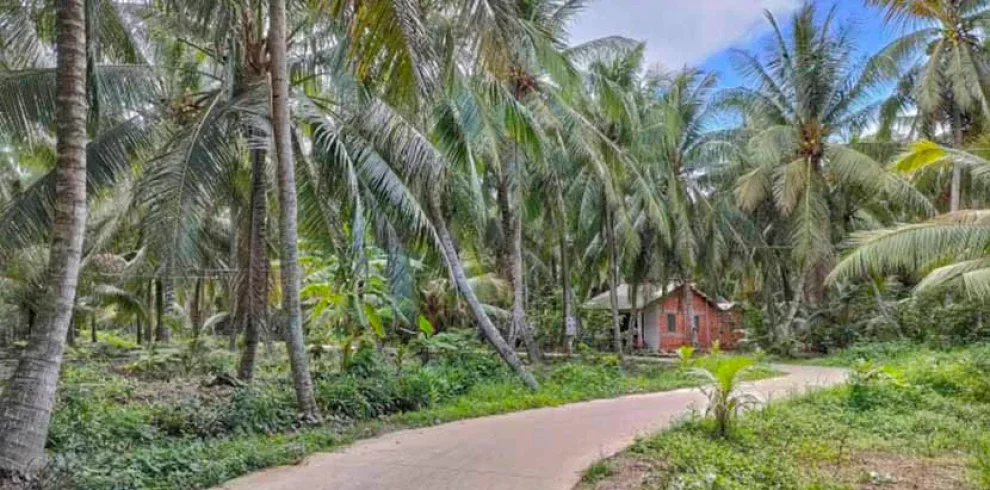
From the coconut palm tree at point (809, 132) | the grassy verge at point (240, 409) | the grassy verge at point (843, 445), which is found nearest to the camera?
the grassy verge at point (843, 445)

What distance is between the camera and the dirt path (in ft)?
18.3

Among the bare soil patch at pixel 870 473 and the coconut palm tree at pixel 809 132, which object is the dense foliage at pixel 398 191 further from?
the bare soil patch at pixel 870 473

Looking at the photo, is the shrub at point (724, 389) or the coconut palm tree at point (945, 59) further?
the coconut palm tree at point (945, 59)

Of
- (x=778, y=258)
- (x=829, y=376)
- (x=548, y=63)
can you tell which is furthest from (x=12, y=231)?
(x=778, y=258)

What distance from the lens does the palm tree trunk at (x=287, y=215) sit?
26.7ft

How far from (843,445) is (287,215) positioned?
260 inches

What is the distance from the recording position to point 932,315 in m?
19.6

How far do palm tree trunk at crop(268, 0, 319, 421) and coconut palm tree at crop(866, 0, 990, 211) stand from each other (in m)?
11.9

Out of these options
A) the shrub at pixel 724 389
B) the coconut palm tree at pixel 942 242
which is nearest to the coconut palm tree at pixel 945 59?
the coconut palm tree at pixel 942 242

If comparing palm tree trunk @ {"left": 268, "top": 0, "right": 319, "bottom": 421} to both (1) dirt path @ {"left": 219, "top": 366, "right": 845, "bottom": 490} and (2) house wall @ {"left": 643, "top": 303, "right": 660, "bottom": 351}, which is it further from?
(2) house wall @ {"left": 643, "top": 303, "right": 660, "bottom": 351}

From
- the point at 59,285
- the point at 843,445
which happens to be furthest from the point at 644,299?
the point at 59,285

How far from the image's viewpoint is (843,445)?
7090 mm

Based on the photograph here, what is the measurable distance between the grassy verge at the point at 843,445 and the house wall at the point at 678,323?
17.2 m

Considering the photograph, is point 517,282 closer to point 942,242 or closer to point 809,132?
point 942,242
